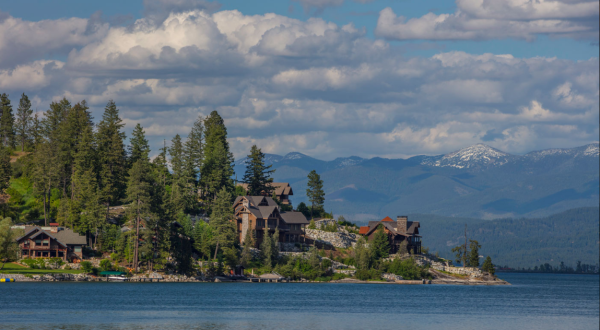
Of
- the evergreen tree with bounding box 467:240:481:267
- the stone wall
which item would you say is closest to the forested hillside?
the stone wall

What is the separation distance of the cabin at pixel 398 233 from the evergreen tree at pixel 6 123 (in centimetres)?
8054

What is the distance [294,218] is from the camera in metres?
146

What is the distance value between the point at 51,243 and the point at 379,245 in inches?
2446

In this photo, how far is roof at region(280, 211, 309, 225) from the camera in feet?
473

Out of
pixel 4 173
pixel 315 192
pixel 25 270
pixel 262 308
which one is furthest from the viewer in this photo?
pixel 315 192

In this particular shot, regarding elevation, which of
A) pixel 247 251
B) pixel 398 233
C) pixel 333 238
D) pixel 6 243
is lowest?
pixel 247 251

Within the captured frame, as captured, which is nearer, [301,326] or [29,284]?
[301,326]

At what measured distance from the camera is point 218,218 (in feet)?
401

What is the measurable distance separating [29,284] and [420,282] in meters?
76.9

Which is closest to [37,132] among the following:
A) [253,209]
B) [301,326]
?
[253,209]

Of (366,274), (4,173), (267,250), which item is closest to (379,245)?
(366,274)

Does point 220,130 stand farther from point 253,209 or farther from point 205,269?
point 205,269

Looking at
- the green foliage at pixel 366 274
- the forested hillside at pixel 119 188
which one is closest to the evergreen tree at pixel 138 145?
the forested hillside at pixel 119 188

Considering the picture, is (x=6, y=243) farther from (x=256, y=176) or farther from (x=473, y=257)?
(x=473, y=257)
